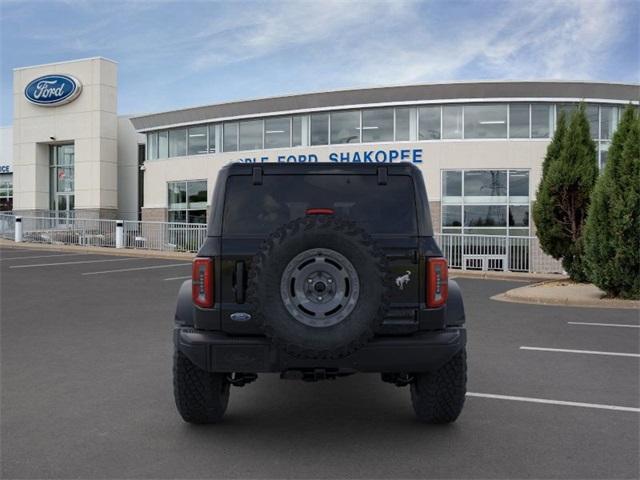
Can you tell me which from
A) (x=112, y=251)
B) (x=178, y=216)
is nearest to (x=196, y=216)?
(x=178, y=216)

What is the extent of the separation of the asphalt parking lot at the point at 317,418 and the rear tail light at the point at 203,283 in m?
0.97

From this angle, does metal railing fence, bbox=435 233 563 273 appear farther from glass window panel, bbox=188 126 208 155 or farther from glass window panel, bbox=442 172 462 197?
glass window panel, bbox=188 126 208 155

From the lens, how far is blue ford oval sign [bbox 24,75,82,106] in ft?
116

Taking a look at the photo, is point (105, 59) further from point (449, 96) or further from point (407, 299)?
point (407, 299)

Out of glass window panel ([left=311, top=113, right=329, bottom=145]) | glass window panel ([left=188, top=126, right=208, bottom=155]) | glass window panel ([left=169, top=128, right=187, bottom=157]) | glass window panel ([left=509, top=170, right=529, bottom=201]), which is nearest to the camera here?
glass window panel ([left=509, top=170, right=529, bottom=201])

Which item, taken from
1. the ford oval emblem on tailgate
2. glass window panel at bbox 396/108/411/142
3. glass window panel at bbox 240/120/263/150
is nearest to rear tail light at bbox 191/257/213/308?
the ford oval emblem on tailgate

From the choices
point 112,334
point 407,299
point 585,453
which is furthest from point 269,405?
point 112,334

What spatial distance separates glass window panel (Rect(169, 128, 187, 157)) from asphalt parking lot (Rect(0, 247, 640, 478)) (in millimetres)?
24707

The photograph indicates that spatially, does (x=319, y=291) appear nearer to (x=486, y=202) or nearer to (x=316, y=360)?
(x=316, y=360)

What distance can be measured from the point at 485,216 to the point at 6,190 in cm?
3262

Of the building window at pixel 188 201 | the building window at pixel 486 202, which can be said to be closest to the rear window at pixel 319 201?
the building window at pixel 486 202

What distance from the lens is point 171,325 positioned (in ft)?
30.0

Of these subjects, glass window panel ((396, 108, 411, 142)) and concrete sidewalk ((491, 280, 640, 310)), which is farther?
glass window panel ((396, 108, 411, 142))

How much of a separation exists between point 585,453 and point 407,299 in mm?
1522
